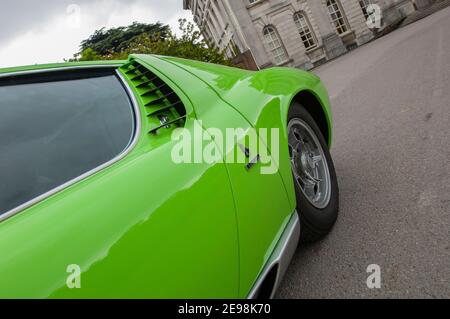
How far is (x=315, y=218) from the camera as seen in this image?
7.25 ft

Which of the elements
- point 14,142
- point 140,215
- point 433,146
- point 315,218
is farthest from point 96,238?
point 433,146

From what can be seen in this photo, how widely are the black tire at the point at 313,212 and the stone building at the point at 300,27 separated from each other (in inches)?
937

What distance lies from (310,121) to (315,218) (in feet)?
2.73

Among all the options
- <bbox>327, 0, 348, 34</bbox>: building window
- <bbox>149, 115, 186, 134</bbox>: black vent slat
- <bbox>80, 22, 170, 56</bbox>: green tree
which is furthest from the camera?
<bbox>80, 22, 170, 56</bbox>: green tree

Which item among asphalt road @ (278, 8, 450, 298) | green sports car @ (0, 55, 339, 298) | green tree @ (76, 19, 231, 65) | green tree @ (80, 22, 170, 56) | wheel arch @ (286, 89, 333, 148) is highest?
green tree @ (80, 22, 170, 56)

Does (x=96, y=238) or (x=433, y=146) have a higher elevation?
(x=96, y=238)

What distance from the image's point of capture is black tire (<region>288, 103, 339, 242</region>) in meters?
2.11

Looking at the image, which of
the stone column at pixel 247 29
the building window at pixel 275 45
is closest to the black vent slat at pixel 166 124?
the stone column at pixel 247 29

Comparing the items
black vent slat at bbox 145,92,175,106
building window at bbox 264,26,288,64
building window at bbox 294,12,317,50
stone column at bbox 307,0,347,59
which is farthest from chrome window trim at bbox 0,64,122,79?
building window at bbox 294,12,317,50

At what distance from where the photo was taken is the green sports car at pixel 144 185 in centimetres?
103

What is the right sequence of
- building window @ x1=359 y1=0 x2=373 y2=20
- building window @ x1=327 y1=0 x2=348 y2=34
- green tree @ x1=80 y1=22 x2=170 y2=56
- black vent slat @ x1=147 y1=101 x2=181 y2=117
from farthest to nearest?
green tree @ x1=80 y1=22 x2=170 y2=56, building window @ x1=359 y1=0 x2=373 y2=20, building window @ x1=327 y1=0 x2=348 y2=34, black vent slat @ x1=147 y1=101 x2=181 y2=117

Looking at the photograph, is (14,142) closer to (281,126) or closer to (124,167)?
(124,167)

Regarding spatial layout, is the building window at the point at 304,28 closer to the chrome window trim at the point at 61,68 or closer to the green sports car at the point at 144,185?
the green sports car at the point at 144,185

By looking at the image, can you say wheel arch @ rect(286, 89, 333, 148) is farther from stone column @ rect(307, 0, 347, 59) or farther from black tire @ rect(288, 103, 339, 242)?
stone column @ rect(307, 0, 347, 59)
